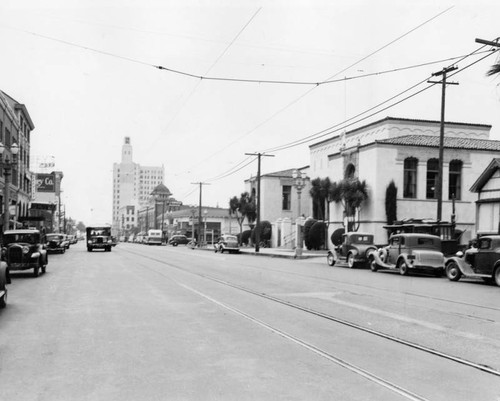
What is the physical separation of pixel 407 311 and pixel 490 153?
35502 millimetres

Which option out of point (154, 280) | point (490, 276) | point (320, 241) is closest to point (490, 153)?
point (320, 241)

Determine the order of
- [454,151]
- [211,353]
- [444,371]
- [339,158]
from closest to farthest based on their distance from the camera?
[444,371] → [211,353] → [454,151] → [339,158]

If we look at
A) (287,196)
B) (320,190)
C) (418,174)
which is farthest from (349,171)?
(287,196)

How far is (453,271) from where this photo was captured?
66.6 ft

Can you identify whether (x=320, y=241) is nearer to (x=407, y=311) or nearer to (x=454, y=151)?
(x=454, y=151)

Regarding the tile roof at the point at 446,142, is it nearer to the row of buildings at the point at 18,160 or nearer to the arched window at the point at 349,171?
the arched window at the point at 349,171

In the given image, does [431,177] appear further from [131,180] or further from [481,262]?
[131,180]

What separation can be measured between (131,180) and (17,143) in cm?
5346

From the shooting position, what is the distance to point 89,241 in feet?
162

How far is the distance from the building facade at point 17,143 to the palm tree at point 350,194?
82.8ft

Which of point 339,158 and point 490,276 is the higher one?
point 339,158

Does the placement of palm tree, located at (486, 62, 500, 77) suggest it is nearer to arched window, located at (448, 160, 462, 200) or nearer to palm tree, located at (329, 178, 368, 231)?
palm tree, located at (329, 178, 368, 231)

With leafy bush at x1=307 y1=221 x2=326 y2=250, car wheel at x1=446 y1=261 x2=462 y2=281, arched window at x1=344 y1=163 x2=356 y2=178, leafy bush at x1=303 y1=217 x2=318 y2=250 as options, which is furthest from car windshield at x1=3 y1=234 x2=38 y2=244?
leafy bush at x1=303 y1=217 x2=318 y2=250

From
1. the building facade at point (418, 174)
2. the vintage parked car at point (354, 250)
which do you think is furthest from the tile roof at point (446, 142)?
the vintage parked car at point (354, 250)
